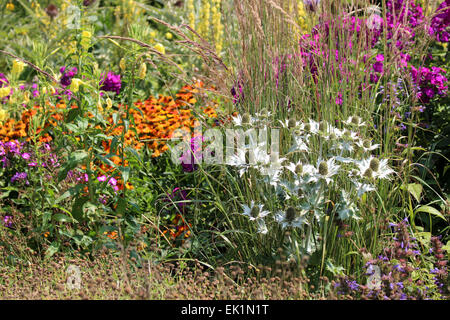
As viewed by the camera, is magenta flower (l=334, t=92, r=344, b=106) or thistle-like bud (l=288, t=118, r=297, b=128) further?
magenta flower (l=334, t=92, r=344, b=106)

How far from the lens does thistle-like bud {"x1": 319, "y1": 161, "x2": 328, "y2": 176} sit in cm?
243

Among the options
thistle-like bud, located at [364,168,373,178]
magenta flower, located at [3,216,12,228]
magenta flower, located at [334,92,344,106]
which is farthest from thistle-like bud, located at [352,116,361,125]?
magenta flower, located at [3,216,12,228]

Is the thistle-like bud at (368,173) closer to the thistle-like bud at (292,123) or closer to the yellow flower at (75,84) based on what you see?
the thistle-like bud at (292,123)

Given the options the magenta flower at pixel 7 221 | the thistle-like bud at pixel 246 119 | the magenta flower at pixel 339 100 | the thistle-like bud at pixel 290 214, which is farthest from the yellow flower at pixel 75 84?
the magenta flower at pixel 339 100

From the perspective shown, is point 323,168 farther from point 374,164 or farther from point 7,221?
point 7,221

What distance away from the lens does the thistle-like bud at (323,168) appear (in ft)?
7.98

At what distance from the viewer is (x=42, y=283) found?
9.16ft

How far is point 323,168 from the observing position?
245cm

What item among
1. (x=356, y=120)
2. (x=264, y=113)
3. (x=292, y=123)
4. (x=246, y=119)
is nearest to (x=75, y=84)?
(x=246, y=119)

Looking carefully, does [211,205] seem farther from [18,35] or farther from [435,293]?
[18,35]

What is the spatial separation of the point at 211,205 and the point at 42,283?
1077 mm

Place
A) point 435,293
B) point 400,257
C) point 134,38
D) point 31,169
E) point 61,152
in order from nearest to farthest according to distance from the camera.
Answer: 1. point 400,257
2. point 435,293
3. point 134,38
4. point 61,152
5. point 31,169

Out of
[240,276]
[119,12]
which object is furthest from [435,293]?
[119,12]

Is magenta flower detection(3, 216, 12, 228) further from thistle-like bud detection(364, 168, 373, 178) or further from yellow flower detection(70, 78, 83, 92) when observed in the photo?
thistle-like bud detection(364, 168, 373, 178)
